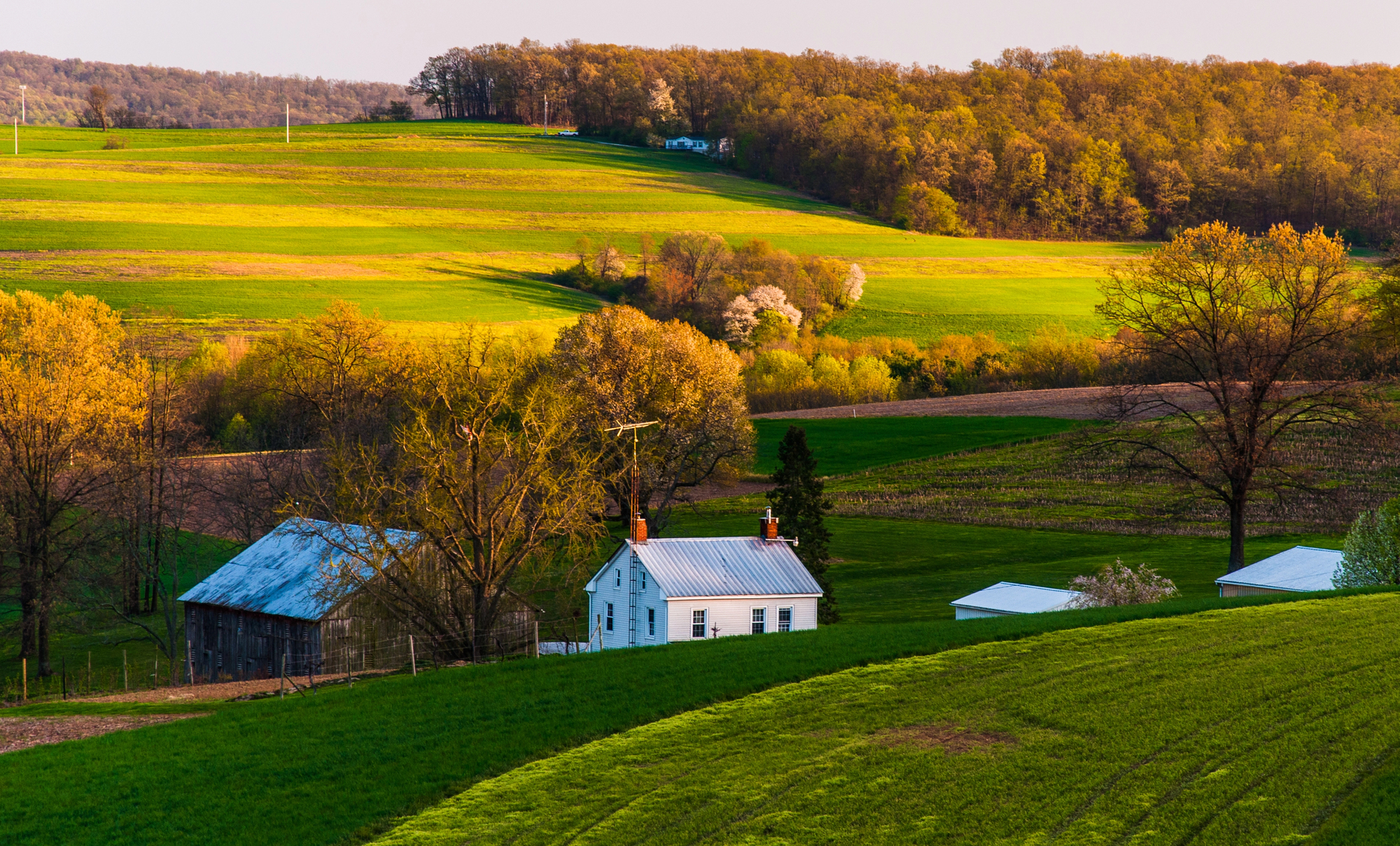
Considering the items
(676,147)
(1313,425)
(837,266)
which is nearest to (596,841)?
(1313,425)

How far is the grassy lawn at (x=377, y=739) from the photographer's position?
59.3 feet

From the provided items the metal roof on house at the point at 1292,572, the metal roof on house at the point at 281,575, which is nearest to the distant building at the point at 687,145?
Result: the metal roof on house at the point at 281,575

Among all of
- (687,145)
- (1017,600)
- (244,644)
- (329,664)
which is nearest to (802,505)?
(1017,600)

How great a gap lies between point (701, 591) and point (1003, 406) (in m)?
56.2

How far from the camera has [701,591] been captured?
36000 millimetres

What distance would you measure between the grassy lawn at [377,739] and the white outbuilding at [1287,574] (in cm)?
867

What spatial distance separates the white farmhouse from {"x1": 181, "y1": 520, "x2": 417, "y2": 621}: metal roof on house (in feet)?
21.4

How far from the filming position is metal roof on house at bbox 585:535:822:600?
119ft

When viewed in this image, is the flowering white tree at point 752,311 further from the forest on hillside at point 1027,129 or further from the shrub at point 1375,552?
the shrub at point 1375,552

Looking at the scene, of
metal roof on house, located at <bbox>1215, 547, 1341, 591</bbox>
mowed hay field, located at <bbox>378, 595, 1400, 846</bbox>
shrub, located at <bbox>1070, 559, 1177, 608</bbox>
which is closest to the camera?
mowed hay field, located at <bbox>378, 595, 1400, 846</bbox>

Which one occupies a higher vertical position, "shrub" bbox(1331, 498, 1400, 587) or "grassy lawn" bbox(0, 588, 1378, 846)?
"shrub" bbox(1331, 498, 1400, 587)

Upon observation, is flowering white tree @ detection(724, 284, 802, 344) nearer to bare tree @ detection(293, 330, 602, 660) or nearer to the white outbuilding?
bare tree @ detection(293, 330, 602, 660)

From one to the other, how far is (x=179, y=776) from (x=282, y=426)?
185 feet

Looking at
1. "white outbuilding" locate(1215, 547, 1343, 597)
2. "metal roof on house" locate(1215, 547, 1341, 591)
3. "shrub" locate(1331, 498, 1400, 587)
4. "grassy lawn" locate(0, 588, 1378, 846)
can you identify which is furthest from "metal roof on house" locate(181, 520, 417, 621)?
"shrub" locate(1331, 498, 1400, 587)
